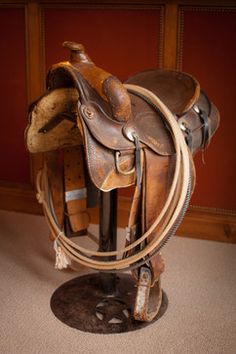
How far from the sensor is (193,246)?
105 inches

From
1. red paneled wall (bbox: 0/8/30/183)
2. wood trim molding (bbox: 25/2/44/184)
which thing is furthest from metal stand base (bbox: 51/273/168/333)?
wood trim molding (bbox: 25/2/44/184)

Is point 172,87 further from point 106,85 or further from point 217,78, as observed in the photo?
point 217,78

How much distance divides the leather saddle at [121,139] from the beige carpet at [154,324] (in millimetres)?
124

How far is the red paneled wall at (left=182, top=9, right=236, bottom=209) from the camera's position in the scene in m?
2.47

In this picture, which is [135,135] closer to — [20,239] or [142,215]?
[142,215]

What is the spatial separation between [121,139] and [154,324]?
729mm

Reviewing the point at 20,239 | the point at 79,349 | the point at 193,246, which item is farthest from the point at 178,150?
the point at 20,239

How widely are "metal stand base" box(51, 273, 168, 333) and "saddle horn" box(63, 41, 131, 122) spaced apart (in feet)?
2.38

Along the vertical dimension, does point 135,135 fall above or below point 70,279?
above

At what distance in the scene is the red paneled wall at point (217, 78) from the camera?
8.12 feet

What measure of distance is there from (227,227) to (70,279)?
883 millimetres

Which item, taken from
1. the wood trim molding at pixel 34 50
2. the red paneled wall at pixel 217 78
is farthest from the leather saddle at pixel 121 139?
the wood trim molding at pixel 34 50

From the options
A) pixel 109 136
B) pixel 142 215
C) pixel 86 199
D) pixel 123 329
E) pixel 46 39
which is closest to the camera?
pixel 109 136

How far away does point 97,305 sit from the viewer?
6.66 ft
